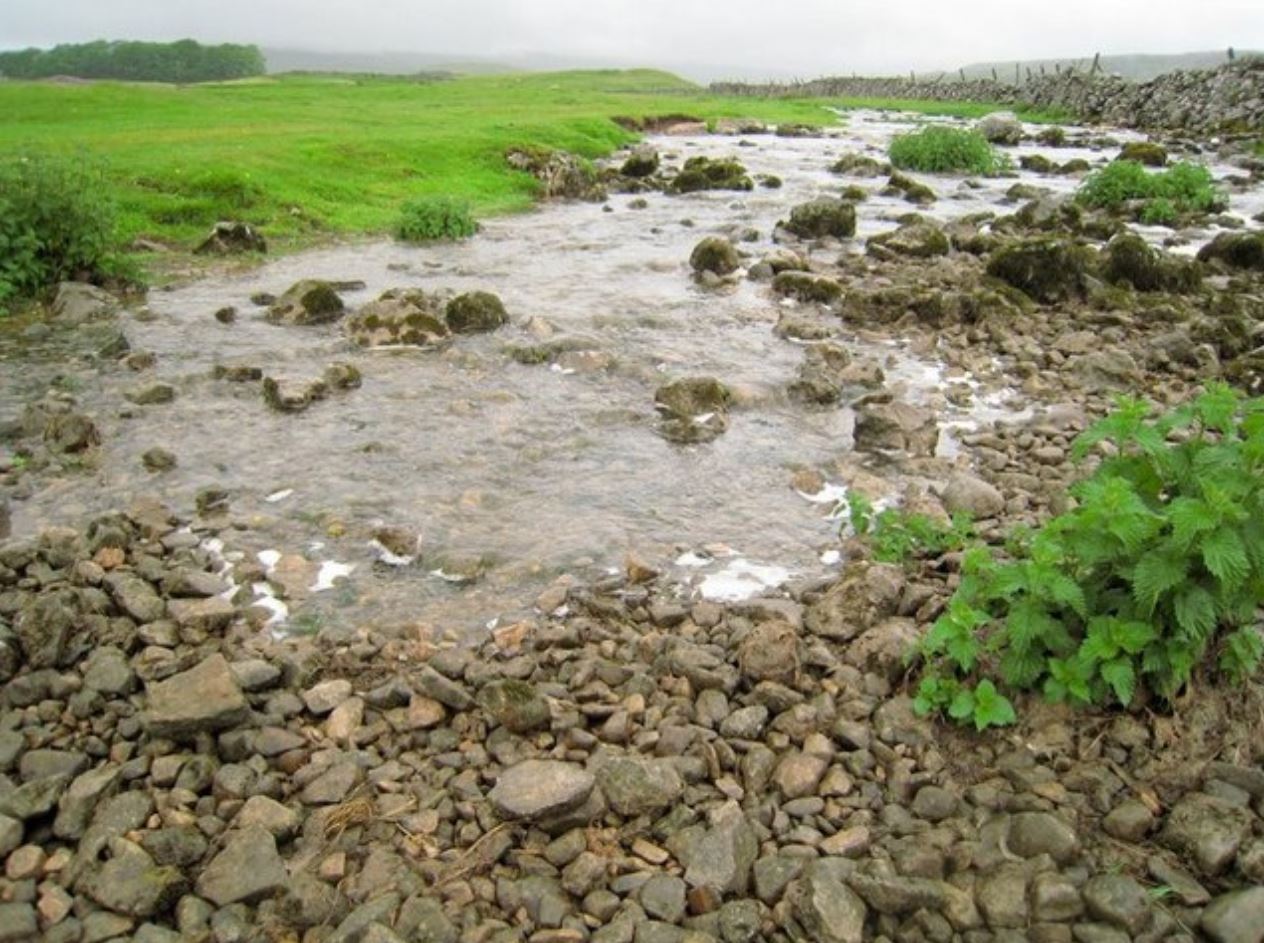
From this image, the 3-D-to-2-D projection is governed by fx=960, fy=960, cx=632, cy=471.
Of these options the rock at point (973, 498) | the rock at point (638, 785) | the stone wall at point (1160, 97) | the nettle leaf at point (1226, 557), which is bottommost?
the rock at point (638, 785)

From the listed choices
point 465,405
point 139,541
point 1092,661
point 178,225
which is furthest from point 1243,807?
point 178,225

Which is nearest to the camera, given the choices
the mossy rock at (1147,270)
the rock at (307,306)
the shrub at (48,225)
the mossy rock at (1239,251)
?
the rock at (307,306)

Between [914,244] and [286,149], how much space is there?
20129 millimetres

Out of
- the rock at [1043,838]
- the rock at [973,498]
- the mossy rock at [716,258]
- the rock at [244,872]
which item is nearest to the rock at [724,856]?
the rock at [1043,838]

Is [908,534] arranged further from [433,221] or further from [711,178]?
[711,178]

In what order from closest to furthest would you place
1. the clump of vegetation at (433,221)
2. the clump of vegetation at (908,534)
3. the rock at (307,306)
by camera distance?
1. the clump of vegetation at (908,534)
2. the rock at (307,306)
3. the clump of vegetation at (433,221)

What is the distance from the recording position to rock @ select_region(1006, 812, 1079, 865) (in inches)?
185

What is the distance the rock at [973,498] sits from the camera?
27.8ft

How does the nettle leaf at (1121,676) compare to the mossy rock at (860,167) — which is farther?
the mossy rock at (860,167)

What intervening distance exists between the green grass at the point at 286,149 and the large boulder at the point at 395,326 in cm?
664

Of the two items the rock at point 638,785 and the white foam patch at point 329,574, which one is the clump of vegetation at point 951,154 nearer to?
the white foam patch at point 329,574

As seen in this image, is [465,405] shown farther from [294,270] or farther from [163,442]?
[294,270]

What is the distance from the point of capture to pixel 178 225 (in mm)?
21875

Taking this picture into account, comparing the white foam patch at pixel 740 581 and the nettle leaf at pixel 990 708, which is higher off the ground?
the nettle leaf at pixel 990 708
